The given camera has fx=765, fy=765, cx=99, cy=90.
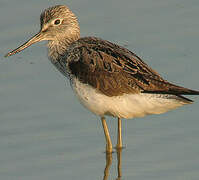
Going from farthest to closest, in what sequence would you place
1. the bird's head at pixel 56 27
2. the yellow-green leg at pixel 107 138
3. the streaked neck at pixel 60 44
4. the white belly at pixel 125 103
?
1. the bird's head at pixel 56 27
2. the streaked neck at pixel 60 44
3. the yellow-green leg at pixel 107 138
4. the white belly at pixel 125 103

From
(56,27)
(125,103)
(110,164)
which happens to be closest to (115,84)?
(125,103)

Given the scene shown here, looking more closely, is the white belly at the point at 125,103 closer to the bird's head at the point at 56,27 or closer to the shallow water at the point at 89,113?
the shallow water at the point at 89,113

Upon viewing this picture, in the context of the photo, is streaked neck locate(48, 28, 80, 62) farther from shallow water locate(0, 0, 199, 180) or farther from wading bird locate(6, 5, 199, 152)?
shallow water locate(0, 0, 199, 180)

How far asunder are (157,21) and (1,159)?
21.5 feet

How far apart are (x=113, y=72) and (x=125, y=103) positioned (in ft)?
2.01

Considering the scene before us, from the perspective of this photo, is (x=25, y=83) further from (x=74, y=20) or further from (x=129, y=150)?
(x=129, y=150)

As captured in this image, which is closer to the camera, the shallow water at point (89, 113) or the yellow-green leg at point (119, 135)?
the shallow water at point (89, 113)

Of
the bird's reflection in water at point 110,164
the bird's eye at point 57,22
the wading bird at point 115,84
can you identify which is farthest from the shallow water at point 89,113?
the bird's eye at point 57,22

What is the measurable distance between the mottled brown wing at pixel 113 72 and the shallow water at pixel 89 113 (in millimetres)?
1201

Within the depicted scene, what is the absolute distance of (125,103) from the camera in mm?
13852

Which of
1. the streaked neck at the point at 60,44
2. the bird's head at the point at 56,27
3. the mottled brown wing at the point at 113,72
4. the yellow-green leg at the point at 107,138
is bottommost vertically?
the yellow-green leg at the point at 107,138

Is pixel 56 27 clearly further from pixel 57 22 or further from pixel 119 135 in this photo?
pixel 119 135

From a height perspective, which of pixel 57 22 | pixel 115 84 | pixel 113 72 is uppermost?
pixel 57 22

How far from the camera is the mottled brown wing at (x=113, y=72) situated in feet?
45.0
